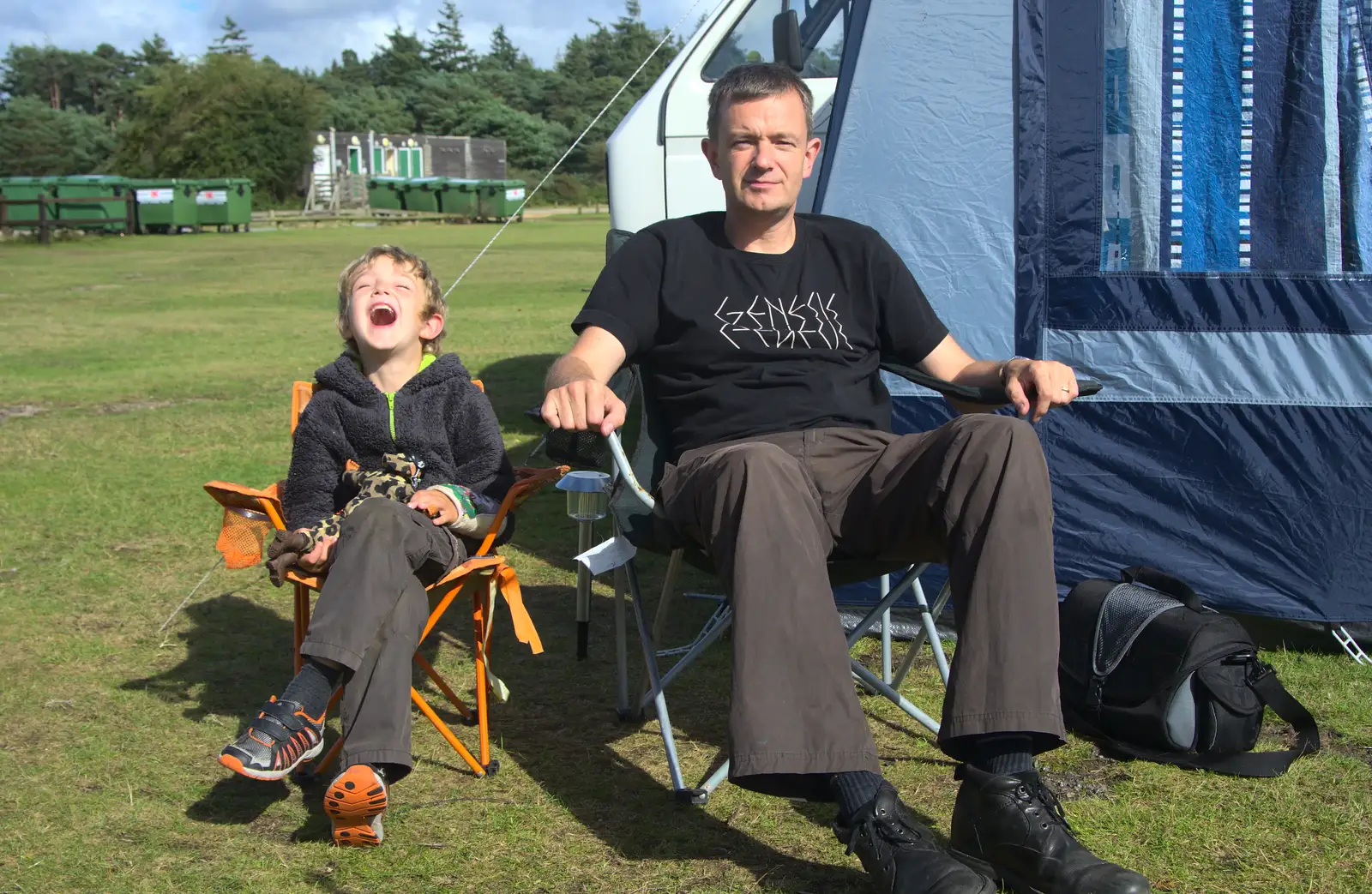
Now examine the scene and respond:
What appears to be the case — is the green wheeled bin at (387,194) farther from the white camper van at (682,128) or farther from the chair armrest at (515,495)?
the chair armrest at (515,495)

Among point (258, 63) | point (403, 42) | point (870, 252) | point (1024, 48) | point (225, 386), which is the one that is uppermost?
point (403, 42)

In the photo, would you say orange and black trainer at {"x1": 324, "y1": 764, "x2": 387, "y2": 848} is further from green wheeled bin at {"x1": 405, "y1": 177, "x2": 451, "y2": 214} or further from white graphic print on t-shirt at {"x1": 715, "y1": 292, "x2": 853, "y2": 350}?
Answer: green wheeled bin at {"x1": 405, "y1": 177, "x2": 451, "y2": 214}

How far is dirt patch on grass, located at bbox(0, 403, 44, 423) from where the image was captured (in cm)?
709

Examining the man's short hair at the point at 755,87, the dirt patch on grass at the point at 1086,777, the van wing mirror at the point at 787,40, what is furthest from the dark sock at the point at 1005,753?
the van wing mirror at the point at 787,40

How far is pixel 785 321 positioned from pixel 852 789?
1.13 metres

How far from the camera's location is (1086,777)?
289 centimetres

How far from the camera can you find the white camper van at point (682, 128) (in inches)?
231

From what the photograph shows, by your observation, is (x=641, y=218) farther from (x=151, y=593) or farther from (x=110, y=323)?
(x=110, y=323)

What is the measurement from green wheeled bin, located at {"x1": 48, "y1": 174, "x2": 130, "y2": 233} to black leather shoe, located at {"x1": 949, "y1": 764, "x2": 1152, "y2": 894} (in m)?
26.2

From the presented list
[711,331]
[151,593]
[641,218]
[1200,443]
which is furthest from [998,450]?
[641,218]

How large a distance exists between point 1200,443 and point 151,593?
3.17 m

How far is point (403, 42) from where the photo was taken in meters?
79.9

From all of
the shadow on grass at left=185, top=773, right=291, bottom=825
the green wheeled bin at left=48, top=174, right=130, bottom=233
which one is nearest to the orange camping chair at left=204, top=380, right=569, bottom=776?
the shadow on grass at left=185, top=773, right=291, bottom=825

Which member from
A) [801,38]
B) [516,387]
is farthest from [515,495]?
[516,387]
